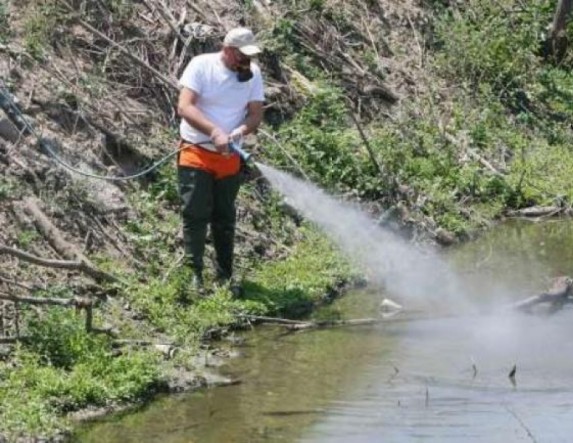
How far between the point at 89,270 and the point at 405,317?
2344 mm

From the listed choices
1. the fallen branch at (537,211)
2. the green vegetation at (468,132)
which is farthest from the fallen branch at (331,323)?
the fallen branch at (537,211)

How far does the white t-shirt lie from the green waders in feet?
0.86

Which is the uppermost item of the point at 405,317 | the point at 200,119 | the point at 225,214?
the point at 200,119

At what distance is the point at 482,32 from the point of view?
16406mm

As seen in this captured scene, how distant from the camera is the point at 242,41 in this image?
9.19m

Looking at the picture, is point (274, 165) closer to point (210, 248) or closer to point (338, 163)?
point (338, 163)

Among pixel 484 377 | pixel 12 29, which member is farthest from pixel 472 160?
pixel 484 377

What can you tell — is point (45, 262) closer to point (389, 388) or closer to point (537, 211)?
point (389, 388)

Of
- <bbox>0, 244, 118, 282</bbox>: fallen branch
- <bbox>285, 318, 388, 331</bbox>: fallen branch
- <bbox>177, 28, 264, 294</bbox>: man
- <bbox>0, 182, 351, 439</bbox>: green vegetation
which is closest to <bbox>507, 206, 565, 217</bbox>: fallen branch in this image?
<bbox>0, 182, 351, 439</bbox>: green vegetation

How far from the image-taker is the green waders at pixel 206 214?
9461 millimetres

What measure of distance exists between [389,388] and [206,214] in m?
2.15

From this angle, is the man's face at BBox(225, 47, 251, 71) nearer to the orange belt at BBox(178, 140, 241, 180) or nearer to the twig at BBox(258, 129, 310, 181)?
the orange belt at BBox(178, 140, 241, 180)

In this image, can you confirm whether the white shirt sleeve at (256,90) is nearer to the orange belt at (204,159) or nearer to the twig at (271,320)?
the orange belt at (204,159)

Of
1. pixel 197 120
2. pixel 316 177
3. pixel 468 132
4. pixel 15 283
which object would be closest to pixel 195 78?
pixel 197 120
